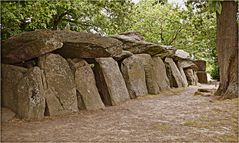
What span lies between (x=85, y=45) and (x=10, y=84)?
2.12 metres

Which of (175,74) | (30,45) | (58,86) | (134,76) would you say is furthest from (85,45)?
(175,74)

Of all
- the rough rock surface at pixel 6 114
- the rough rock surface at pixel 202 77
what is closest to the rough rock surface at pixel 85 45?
the rough rock surface at pixel 6 114

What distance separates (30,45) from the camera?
685cm

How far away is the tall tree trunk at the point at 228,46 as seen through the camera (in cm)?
901

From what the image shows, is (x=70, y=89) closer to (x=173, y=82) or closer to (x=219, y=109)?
(x=219, y=109)

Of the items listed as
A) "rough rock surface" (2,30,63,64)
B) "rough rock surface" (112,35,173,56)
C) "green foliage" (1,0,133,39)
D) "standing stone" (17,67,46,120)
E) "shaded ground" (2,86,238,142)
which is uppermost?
"green foliage" (1,0,133,39)

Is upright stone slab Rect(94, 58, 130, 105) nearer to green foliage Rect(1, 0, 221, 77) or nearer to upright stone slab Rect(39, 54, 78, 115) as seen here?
upright stone slab Rect(39, 54, 78, 115)

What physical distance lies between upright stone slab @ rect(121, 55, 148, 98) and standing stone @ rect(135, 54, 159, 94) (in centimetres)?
33

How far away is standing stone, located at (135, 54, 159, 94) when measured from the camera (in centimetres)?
1124

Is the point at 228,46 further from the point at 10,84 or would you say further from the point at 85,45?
the point at 10,84

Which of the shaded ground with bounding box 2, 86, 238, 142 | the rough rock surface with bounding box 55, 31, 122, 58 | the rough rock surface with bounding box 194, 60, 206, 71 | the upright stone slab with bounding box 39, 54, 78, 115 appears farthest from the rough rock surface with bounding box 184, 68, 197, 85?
the upright stone slab with bounding box 39, 54, 78, 115


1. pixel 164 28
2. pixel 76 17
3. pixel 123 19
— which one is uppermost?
pixel 164 28

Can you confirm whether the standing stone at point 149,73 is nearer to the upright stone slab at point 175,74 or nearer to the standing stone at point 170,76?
the standing stone at point 170,76

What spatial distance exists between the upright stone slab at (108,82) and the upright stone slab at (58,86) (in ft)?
4.67
